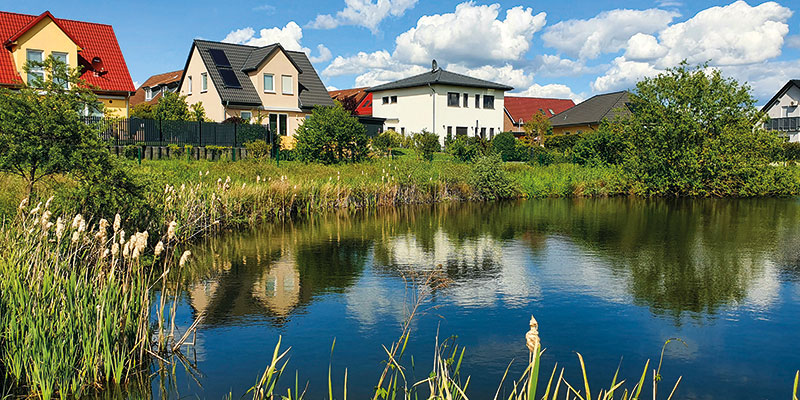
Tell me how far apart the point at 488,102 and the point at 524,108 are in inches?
619

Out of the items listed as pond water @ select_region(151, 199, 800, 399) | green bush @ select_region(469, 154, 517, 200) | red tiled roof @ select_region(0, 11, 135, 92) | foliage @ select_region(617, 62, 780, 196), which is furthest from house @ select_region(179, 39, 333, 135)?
pond water @ select_region(151, 199, 800, 399)

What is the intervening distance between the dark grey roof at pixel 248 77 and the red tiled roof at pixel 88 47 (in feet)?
20.8

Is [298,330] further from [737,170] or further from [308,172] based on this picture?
[737,170]

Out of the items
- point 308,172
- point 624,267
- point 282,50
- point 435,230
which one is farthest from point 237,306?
point 282,50

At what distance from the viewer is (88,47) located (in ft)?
123

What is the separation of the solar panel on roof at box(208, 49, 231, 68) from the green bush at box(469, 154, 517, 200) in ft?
80.2

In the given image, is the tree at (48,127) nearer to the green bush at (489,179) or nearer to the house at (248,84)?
the green bush at (489,179)

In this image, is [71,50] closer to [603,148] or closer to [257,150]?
[257,150]

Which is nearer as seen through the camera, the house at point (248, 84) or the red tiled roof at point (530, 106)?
the house at point (248, 84)

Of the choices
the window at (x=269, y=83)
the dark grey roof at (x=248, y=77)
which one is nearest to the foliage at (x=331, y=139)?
the dark grey roof at (x=248, y=77)

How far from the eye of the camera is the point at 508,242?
15609 millimetres

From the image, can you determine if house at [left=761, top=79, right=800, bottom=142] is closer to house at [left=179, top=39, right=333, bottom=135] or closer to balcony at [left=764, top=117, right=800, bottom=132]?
balcony at [left=764, top=117, right=800, bottom=132]

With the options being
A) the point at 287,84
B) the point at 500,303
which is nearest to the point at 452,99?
the point at 287,84

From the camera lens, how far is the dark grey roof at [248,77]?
42500 millimetres
